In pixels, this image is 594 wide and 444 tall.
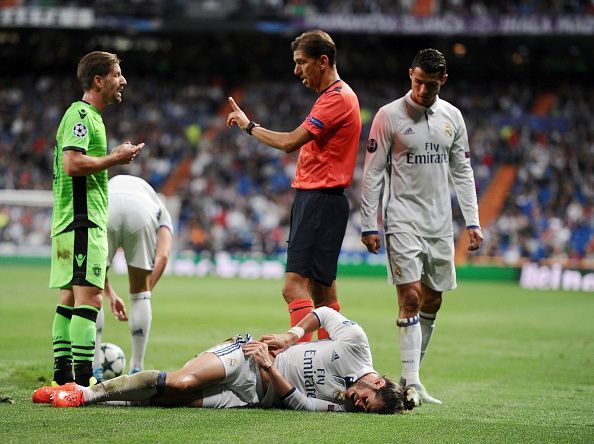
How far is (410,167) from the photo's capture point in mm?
8297

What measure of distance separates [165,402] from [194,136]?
32.4 meters

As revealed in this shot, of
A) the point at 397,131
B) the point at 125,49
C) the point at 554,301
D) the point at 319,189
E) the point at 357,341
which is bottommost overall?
the point at 554,301

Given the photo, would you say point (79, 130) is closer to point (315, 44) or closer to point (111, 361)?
point (315, 44)

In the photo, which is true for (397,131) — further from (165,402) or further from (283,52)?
(283,52)

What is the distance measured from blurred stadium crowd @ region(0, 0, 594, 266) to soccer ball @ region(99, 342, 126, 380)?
72.8 ft

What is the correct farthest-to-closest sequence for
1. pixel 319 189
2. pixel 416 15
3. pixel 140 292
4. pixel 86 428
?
pixel 416 15
pixel 140 292
pixel 319 189
pixel 86 428

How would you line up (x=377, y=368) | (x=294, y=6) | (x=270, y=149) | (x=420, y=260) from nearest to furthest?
1. (x=420, y=260)
2. (x=377, y=368)
3. (x=294, y=6)
4. (x=270, y=149)

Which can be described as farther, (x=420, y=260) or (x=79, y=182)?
(x=420, y=260)

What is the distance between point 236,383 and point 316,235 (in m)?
1.49

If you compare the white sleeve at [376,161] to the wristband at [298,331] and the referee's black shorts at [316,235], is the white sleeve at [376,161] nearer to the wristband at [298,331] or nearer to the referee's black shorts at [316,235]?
the referee's black shorts at [316,235]

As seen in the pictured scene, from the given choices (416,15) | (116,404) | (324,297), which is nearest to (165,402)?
(116,404)

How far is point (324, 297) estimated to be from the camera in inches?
324

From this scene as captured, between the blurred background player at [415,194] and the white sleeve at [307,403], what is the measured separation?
44.9 inches

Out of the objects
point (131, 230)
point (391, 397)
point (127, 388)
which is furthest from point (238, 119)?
point (391, 397)
